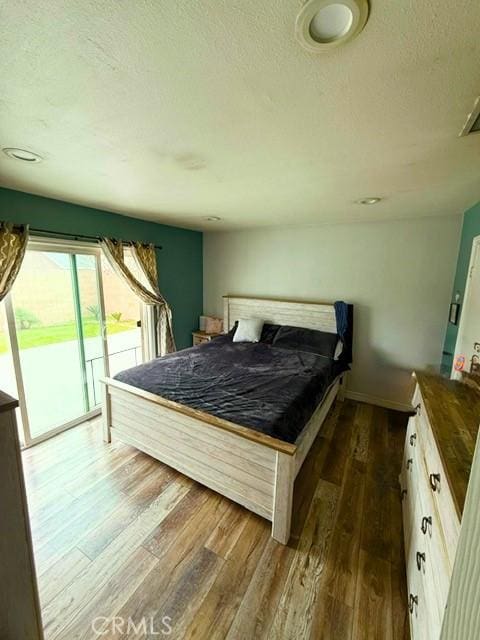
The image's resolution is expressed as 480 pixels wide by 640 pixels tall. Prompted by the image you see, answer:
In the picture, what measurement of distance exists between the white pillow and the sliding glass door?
149 centimetres

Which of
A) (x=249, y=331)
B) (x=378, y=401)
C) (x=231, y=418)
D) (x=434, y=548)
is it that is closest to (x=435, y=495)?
(x=434, y=548)

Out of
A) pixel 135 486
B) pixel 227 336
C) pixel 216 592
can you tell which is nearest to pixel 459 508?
pixel 216 592

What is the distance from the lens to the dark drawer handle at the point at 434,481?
1.04m

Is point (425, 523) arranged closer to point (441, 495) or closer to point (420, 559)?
point (420, 559)

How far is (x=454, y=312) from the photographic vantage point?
8.12ft

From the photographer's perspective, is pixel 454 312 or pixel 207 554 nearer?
pixel 207 554

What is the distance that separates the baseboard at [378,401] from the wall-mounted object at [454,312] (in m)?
1.17

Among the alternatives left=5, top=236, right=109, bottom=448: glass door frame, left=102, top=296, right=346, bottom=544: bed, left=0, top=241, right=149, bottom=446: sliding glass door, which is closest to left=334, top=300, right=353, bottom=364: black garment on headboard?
left=102, top=296, right=346, bottom=544: bed

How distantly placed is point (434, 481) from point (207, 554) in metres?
1.30

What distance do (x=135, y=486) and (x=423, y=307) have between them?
333 centimetres

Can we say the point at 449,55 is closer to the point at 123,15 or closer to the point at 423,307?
the point at 123,15

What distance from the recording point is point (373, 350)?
3199 mm

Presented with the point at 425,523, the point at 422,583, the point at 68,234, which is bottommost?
the point at 422,583

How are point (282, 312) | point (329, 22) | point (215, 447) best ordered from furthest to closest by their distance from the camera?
point (282, 312)
point (215, 447)
point (329, 22)
